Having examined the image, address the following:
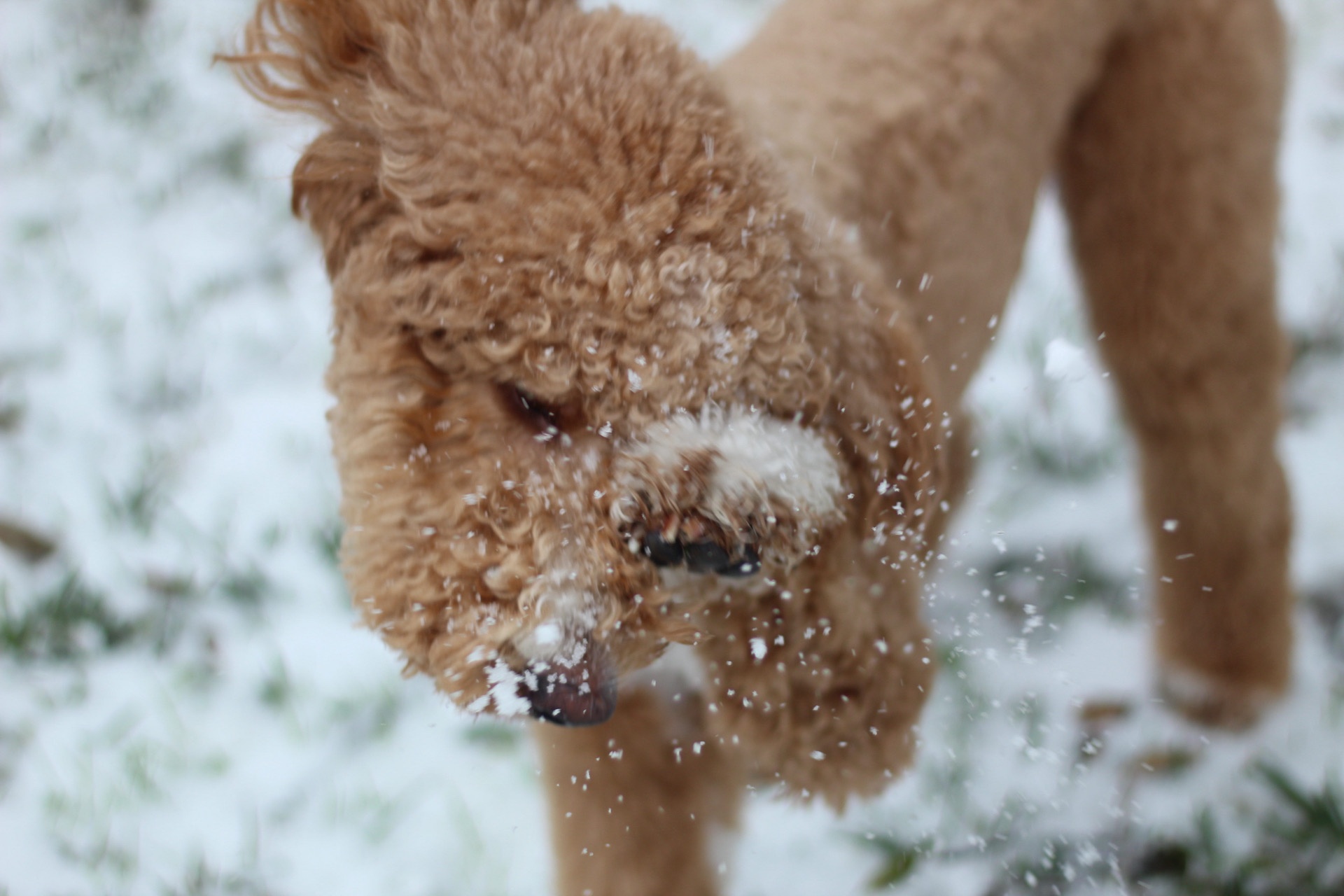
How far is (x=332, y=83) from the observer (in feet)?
2.94

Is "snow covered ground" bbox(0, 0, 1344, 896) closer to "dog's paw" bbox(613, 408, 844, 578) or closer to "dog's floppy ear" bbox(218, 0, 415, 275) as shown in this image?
"dog's floppy ear" bbox(218, 0, 415, 275)

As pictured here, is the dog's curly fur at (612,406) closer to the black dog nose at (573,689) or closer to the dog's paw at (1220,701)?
the black dog nose at (573,689)

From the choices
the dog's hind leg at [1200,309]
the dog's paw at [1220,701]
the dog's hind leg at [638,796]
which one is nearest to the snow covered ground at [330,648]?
the dog's paw at [1220,701]

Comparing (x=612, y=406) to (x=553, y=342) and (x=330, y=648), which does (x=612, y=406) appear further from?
(x=330, y=648)

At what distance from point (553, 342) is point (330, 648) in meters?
1.44

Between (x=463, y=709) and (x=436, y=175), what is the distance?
18.2 inches

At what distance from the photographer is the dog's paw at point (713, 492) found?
2.53 feet

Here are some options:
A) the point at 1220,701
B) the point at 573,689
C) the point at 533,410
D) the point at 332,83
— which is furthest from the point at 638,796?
the point at 1220,701

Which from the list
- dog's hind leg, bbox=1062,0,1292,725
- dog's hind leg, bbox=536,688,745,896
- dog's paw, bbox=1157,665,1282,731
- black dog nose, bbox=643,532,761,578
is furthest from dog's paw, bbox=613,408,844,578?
dog's paw, bbox=1157,665,1282,731

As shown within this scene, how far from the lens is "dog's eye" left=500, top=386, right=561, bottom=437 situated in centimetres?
84

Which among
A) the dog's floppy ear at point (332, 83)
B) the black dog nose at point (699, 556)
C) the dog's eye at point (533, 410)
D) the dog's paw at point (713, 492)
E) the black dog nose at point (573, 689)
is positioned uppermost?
the dog's floppy ear at point (332, 83)

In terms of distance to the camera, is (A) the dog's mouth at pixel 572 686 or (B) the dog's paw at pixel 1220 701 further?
(B) the dog's paw at pixel 1220 701

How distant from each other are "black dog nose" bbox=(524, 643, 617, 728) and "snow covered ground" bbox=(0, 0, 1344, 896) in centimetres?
57

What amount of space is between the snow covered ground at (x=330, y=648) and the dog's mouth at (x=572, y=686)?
0.57 metres
